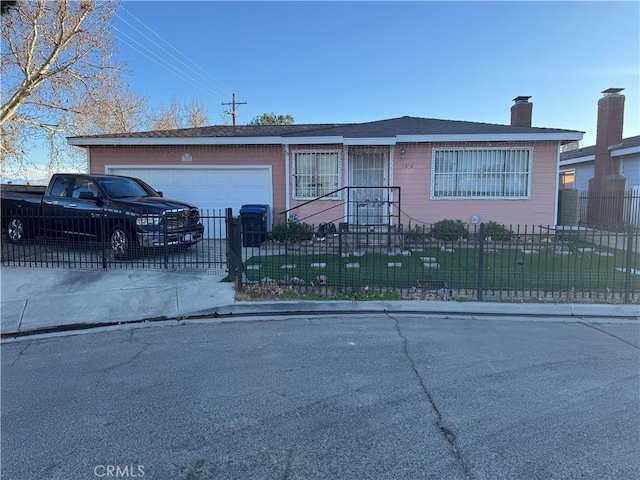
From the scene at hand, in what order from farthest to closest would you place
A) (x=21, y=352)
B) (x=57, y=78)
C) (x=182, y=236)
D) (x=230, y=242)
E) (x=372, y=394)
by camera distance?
(x=57, y=78), (x=182, y=236), (x=230, y=242), (x=21, y=352), (x=372, y=394)

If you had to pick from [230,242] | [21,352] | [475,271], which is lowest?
[21,352]

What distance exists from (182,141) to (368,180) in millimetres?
5903

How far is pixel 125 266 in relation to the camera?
27.7ft

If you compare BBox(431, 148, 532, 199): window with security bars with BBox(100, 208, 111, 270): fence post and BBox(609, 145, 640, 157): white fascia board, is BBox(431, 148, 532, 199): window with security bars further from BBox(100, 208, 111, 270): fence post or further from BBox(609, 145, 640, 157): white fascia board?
BBox(100, 208, 111, 270): fence post

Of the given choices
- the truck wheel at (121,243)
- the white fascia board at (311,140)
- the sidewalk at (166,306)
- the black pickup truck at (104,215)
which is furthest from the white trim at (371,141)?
the truck wheel at (121,243)

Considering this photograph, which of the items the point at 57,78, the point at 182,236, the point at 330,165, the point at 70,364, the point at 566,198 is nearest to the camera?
the point at 70,364

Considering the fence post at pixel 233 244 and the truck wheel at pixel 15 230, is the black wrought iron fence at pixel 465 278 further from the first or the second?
the truck wheel at pixel 15 230

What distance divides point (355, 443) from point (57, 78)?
53.9 ft

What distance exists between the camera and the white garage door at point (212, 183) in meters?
13.3

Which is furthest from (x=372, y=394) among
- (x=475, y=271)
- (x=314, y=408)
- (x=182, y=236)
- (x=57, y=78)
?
(x=57, y=78)

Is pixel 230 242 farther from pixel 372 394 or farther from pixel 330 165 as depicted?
pixel 330 165

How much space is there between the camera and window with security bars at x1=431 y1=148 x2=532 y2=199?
12.8 metres

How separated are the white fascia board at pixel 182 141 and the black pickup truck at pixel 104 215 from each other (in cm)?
270

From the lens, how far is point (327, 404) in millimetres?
3586
